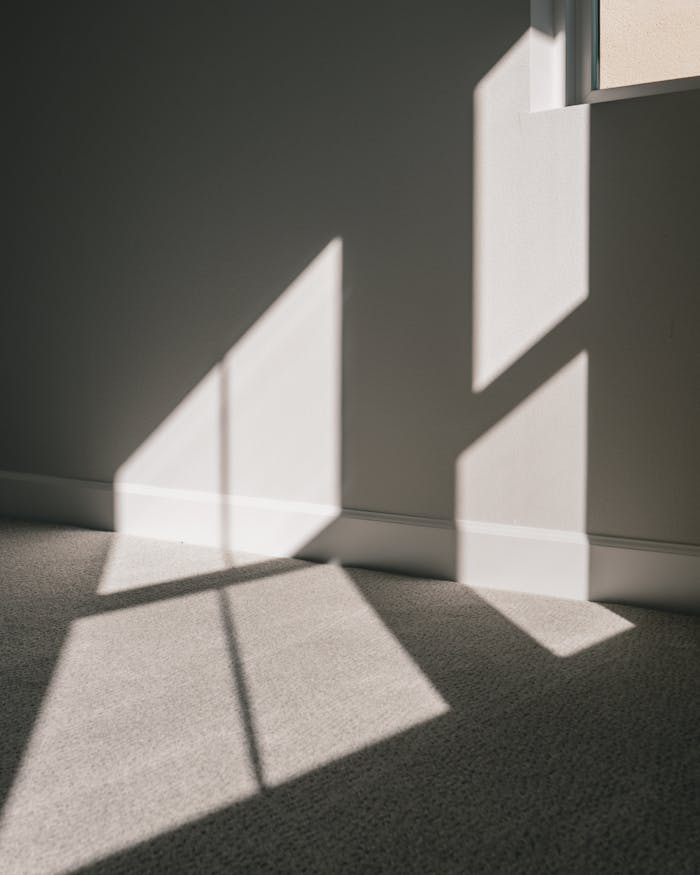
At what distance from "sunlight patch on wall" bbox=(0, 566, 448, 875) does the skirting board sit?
1.05ft

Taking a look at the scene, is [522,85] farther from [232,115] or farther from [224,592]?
[224,592]

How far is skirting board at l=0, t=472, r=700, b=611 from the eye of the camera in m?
2.26

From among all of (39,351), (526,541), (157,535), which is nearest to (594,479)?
(526,541)

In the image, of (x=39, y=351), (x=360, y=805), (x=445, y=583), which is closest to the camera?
(x=360, y=805)

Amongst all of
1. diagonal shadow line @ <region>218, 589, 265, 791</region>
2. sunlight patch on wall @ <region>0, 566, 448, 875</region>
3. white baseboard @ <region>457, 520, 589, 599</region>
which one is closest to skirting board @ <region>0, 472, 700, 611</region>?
white baseboard @ <region>457, 520, 589, 599</region>

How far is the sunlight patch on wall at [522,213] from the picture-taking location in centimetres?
229

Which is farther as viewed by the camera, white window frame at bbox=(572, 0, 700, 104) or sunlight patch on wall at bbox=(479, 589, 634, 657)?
white window frame at bbox=(572, 0, 700, 104)

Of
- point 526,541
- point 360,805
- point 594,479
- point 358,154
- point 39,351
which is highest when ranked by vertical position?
point 358,154

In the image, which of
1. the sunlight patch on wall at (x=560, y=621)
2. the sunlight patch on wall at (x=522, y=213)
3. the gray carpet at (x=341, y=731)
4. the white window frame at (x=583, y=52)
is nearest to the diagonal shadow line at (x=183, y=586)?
the gray carpet at (x=341, y=731)

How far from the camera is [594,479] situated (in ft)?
7.59

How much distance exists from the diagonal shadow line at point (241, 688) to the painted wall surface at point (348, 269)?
60 centimetres

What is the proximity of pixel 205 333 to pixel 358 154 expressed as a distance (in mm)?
790

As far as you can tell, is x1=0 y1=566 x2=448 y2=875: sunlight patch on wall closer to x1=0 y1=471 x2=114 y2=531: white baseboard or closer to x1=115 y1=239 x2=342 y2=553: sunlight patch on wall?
x1=115 y1=239 x2=342 y2=553: sunlight patch on wall

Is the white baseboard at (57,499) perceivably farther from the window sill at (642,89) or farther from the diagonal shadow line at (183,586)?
the window sill at (642,89)
